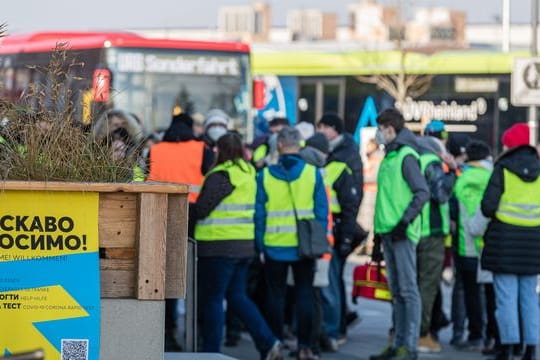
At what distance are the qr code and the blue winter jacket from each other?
5.40 meters

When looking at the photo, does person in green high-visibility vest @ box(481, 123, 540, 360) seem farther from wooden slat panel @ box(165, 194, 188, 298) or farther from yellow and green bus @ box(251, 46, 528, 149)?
yellow and green bus @ box(251, 46, 528, 149)

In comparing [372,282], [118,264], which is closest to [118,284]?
[118,264]

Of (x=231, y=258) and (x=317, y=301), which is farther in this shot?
(x=317, y=301)

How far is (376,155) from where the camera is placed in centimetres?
2266

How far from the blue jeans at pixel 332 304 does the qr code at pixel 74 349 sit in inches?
271

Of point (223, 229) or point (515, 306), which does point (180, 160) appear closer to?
point (223, 229)

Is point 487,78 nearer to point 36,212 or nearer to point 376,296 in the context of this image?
point 376,296

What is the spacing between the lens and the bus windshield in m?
21.0

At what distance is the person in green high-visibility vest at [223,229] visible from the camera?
1060cm

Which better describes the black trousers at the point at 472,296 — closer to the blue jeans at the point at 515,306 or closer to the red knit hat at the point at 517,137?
the blue jeans at the point at 515,306

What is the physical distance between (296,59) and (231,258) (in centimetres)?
2132

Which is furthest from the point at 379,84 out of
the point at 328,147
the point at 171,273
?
the point at 171,273

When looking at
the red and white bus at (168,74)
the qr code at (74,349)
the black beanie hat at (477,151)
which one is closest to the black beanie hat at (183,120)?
the black beanie hat at (477,151)

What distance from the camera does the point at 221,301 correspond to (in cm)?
1074
